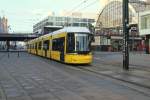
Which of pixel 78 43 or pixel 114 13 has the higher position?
pixel 114 13

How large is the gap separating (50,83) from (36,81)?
4.22 ft

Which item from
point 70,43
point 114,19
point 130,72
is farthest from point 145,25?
point 114,19

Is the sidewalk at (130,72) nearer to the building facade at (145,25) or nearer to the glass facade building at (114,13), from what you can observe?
the building facade at (145,25)

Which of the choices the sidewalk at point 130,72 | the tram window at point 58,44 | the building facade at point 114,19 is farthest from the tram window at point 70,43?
the building facade at point 114,19

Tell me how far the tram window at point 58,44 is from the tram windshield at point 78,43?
1791 mm

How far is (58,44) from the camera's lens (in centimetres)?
3791

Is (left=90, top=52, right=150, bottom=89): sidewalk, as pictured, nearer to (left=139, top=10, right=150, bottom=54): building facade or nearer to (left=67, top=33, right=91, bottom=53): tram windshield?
(left=67, top=33, right=91, bottom=53): tram windshield

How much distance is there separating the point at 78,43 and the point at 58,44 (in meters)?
4.93

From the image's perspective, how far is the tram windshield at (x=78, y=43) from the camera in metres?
33.0

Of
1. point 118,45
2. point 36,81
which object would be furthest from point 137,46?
point 36,81

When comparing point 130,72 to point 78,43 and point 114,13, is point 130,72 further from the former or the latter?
point 114,13

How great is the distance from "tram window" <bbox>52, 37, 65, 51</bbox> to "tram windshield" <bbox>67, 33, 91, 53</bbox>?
1791 mm

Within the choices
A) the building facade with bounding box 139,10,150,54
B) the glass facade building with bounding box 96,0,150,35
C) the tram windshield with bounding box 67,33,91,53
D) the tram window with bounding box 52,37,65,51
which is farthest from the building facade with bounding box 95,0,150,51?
the tram windshield with bounding box 67,33,91,53

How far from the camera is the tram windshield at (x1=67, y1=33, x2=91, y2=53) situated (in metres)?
33.0
